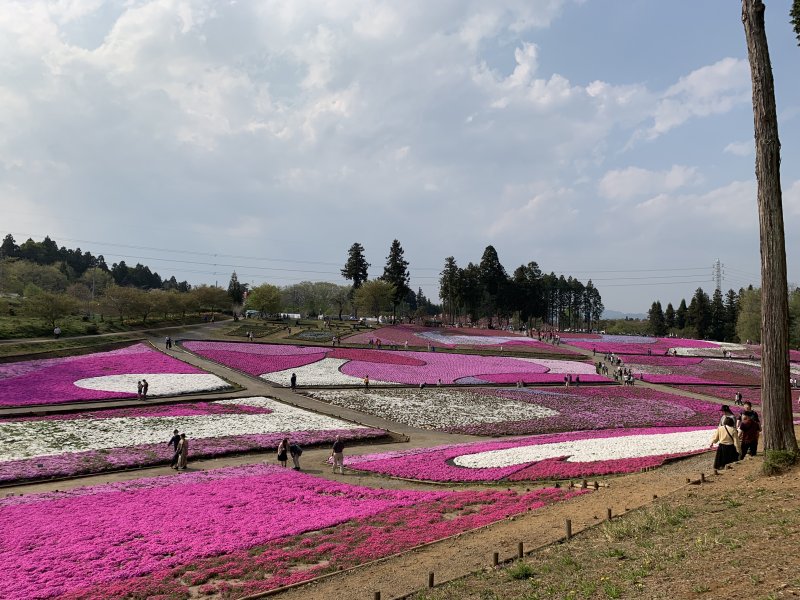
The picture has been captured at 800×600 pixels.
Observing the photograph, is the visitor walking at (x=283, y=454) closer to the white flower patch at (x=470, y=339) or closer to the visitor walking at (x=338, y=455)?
the visitor walking at (x=338, y=455)

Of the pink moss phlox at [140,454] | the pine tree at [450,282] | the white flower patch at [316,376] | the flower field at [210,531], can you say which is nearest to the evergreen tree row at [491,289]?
the pine tree at [450,282]

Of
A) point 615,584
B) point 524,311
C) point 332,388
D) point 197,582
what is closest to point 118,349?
point 332,388

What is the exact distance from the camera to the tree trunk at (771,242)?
14.2 m

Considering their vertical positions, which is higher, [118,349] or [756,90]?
[756,90]

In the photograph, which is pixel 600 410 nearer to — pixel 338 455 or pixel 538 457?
pixel 538 457

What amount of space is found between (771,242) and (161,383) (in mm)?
42071

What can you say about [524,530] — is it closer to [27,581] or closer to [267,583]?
[267,583]

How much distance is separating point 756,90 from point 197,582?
18657 millimetres

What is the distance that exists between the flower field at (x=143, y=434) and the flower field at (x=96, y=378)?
5120 millimetres

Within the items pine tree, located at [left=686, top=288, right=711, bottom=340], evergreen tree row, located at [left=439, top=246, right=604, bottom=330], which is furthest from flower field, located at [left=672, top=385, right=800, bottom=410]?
pine tree, located at [left=686, top=288, right=711, bottom=340]

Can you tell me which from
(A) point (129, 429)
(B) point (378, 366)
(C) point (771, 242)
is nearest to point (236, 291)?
(B) point (378, 366)

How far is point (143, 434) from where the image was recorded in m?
29.4

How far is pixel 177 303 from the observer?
88000 mm

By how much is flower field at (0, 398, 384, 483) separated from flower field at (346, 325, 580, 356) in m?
43.1
